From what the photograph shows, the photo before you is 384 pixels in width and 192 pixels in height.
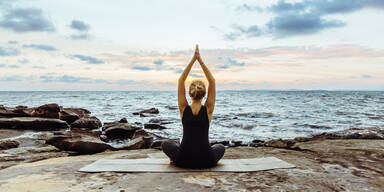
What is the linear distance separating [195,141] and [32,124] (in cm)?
1265

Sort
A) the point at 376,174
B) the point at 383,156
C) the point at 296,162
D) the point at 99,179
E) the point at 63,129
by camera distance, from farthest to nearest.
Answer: the point at 63,129 → the point at 383,156 → the point at 296,162 → the point at 376,174 → the point at 99,179

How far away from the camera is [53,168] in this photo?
4.59 metres

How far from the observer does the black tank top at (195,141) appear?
14.2 ft

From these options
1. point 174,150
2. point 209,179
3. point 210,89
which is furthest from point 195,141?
point 210,89

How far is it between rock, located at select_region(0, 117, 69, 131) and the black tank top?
12.3 m

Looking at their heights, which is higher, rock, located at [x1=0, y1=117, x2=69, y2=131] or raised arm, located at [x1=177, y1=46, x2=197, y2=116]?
raised arm, located at [x1=177, y1=46, x2=197, y2=116]

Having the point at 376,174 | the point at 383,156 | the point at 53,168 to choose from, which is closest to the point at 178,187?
the point at 53,168

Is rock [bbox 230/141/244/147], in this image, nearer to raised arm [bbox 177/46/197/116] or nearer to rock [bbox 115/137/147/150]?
rock [bbox 115/137/147/150]

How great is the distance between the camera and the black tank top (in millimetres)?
4332

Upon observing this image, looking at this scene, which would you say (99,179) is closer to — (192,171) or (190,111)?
(192,171)

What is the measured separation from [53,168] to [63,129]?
11.4 m

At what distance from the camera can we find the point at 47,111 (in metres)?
15.9

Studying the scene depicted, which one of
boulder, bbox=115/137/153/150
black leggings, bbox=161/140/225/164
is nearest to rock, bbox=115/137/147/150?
boulder, bbox=115/137/153/150

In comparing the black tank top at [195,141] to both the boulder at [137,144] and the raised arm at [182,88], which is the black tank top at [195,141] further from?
the boulder at [137,144]
